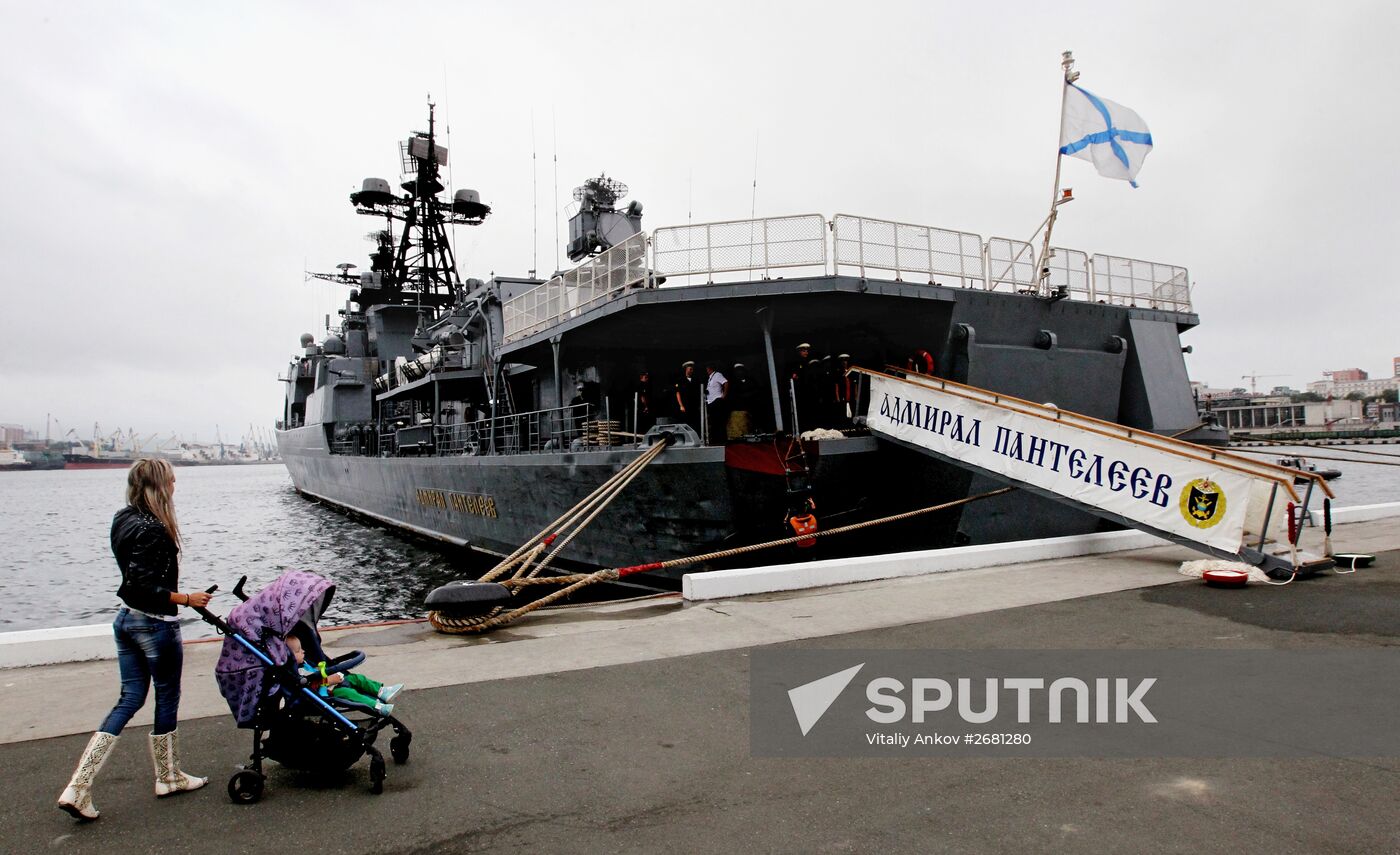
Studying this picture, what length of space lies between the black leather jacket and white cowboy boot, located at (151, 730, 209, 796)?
543 millimetres

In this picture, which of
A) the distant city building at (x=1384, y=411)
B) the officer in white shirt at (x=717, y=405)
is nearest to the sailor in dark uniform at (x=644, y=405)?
the officer in white shirt at (x=717, y=405)

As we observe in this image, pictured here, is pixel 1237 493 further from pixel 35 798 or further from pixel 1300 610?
pixel 35 798

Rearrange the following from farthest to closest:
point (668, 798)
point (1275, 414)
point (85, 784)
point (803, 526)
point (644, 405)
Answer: point (1275, 414)
point (644, 405)
point (803, 526)
point (668, 798)
point (85, 784)

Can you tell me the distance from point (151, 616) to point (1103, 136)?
13.4 metres

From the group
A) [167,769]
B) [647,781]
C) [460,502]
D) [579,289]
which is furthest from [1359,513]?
[460,502]

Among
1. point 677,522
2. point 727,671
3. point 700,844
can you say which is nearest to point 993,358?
point 677,522

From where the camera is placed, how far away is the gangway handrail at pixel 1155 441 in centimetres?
805

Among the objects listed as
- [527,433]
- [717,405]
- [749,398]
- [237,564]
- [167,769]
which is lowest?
[237,564]

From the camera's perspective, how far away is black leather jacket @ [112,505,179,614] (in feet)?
11.4

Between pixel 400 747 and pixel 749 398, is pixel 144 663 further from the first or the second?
pixel 749 398

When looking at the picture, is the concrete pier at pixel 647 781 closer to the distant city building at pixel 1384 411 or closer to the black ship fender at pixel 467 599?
the black ship fender at pixel 467 599

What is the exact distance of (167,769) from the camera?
3.51 m

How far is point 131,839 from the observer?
3.14 m

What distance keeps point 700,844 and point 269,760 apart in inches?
94.4
